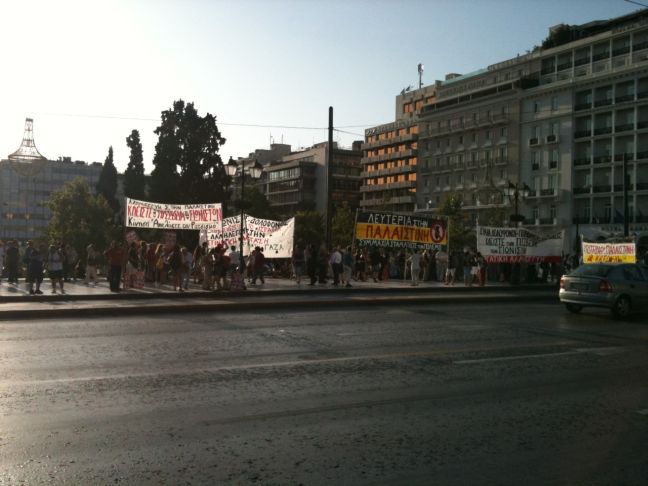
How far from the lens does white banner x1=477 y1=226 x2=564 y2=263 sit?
30.6 metres

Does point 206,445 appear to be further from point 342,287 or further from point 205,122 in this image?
point 205,122

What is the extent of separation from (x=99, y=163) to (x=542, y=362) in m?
166

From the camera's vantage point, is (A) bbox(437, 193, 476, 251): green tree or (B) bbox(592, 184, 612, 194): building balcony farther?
(B) bbox(592, 184, 612, 194): building balcony

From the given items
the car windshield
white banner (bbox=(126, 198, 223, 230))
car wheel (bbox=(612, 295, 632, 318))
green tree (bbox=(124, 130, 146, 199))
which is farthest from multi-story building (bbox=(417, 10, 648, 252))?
car wheel (bbox=(612, 295, 632, 318))

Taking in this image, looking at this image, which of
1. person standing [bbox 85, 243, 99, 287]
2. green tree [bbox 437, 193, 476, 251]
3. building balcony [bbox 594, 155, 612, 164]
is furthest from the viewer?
building balcony [bbox 594, 155, 612, 164]

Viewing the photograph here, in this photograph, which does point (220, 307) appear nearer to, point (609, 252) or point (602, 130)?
point (609, 252)

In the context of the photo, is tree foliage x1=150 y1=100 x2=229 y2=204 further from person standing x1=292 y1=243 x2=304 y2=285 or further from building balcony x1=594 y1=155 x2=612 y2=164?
building balcony x1=594 y1=155 x2=612 y2=164


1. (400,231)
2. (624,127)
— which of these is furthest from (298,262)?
(624,127)

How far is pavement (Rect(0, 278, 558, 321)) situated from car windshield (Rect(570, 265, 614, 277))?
5110 mm

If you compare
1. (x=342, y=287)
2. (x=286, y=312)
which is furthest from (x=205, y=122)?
(x=286, y=312)

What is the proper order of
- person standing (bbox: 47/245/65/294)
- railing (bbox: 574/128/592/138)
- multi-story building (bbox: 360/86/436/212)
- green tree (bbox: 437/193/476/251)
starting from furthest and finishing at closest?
1. multi-story building (bbox: 360/86/436/212)
2. railing (bbox: 574/128/592/138)
3. green tree (bbox: 437/193/476/251)
4. person standing (bbox: 47/245/65/294)

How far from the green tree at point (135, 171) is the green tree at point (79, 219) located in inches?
174

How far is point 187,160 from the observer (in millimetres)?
59656

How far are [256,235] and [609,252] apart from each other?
1550cm
